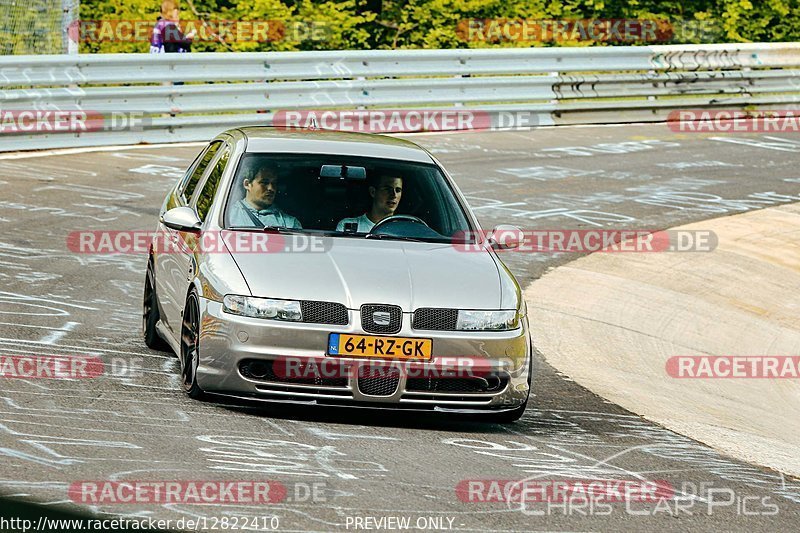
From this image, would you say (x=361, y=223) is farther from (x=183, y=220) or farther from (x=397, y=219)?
(x=183, y=220)

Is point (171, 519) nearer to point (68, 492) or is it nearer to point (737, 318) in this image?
point (68, 492)

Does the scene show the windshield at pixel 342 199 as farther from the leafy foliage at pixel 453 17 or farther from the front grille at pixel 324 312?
the leafy foliage at pixel 453 17

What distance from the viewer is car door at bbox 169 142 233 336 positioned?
8.25 metres

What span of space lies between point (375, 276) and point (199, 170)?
7.71 ft

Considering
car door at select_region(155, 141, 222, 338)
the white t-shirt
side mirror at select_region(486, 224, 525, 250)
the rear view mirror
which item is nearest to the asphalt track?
car door at select_region(155, 141, 222, 338)

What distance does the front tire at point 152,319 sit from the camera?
920cm

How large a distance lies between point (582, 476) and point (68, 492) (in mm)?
2475

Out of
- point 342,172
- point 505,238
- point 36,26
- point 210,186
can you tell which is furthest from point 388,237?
point 36,26

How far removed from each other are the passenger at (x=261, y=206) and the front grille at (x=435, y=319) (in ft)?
4.09

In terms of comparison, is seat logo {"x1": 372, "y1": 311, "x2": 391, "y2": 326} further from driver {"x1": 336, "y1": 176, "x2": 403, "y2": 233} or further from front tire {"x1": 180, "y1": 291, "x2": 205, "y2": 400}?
driver {"x1": 336, "y1": 176, "x2": 403, "y2": 233}

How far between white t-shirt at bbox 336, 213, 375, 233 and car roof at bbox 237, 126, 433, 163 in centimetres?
48

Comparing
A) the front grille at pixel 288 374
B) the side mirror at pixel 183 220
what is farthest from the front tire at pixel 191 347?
the side mirror at pixel 183 220

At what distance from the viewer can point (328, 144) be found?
9.01 m

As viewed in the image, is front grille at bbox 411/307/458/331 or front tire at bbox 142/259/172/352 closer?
front grille at bbox 411/307/458/331
